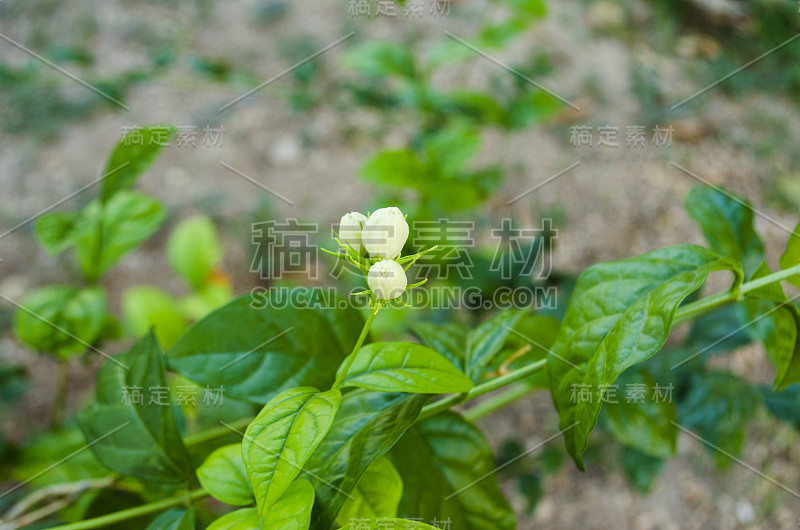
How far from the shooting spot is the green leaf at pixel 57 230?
31.8 inches

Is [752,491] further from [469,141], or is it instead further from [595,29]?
[595,29]

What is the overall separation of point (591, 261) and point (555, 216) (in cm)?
15

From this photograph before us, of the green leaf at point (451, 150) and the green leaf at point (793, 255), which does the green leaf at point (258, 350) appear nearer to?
the green leaf at point (793, 255)

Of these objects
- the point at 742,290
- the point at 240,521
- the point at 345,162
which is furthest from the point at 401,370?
the point at 345,162

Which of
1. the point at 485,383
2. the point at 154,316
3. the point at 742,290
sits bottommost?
the point at 154,316

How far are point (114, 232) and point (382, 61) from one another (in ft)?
1.94

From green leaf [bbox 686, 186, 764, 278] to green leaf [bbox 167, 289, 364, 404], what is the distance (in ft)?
1.53

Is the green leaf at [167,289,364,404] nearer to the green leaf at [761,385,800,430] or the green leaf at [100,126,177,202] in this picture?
the green leaf at [100,126,177,202]

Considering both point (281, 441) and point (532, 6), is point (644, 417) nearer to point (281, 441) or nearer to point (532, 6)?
point (281, 441)

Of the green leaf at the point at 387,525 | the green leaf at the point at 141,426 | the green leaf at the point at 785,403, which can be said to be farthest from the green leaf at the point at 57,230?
the green leaf at the point at 785,403

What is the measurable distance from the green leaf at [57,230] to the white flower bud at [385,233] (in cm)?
53

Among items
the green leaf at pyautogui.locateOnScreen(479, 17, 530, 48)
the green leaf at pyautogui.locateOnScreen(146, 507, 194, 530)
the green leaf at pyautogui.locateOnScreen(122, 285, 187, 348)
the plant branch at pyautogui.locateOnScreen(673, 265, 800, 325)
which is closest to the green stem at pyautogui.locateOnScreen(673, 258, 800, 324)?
the plant branch at pyautogui.locateOnScreen(673, 265, 800, 325)

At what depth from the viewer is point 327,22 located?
81.4 inches

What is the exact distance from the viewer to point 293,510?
1.45 feet
